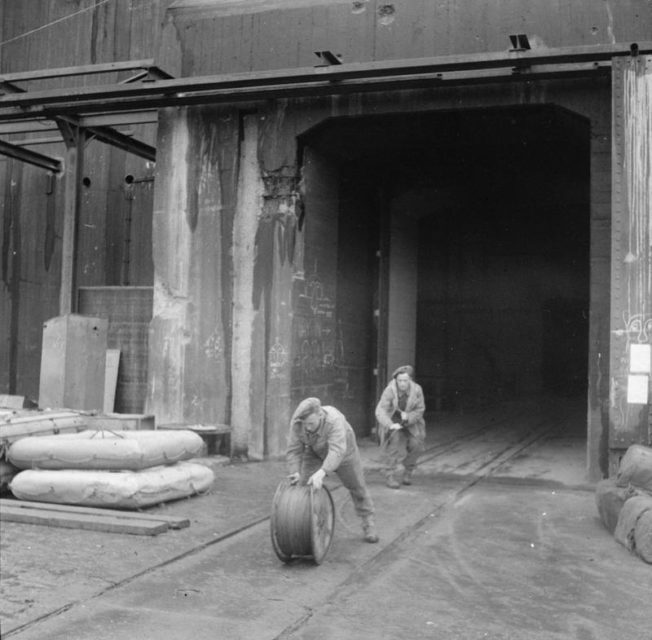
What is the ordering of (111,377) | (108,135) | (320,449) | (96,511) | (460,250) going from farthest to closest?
(460,250), (108,135), (111,377), (96,511), (320,449)

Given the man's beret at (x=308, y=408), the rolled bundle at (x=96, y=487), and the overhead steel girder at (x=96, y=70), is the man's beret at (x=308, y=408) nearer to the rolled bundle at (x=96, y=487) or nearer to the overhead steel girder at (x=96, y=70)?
the rolled bundle at (x=96, y=487)

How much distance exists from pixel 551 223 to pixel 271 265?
1292 cm

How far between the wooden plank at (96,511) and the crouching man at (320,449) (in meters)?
1.73

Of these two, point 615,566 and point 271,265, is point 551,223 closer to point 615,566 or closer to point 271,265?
point 271,265

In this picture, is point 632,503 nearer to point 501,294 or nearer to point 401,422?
point 401,422

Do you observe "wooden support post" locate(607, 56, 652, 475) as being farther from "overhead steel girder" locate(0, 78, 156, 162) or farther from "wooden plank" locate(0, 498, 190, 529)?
"overhead steel girder" locate(0, 78, 156, 162)

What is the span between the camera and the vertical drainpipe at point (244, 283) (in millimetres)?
14266

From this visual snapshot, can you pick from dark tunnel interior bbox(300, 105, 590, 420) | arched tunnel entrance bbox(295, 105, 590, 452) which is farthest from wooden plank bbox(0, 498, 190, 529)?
dark tunnel interior bbox(300, 105, 590, 420)

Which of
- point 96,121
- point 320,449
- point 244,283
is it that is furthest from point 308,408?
point 96,121

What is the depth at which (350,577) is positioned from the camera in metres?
7.18

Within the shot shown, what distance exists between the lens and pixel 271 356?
46.4 feet

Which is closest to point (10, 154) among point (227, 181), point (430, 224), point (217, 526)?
point (227, 181)

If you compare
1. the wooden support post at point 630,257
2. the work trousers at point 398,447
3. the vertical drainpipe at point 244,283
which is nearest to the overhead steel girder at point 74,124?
the vertical drainpipe at point 244,283

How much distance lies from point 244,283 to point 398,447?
4.26 meters
